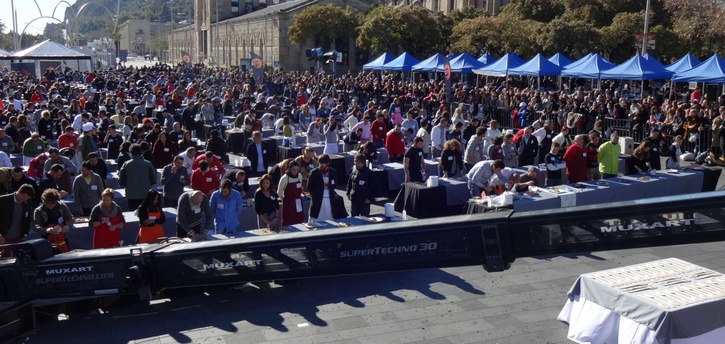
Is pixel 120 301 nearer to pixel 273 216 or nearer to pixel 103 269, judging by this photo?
pixel 273 216

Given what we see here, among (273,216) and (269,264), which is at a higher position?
(269,264)

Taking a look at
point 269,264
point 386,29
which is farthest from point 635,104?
point 386,29

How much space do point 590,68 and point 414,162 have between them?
55.4 feet

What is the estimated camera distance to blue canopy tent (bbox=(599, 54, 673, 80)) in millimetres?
26538

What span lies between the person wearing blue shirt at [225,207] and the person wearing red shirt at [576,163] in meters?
7.12


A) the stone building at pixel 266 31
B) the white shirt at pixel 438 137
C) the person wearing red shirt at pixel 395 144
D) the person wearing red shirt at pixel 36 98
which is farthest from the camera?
the stone building at pixel 266 31

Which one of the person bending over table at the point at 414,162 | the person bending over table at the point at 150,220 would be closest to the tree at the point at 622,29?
the person bending over table at the point at 414,162

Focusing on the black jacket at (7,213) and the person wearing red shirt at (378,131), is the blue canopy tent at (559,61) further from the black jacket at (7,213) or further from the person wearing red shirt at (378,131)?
the black jacket at (7,213)

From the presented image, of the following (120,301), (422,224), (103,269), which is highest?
(422,224)

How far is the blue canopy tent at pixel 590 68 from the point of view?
28328mm

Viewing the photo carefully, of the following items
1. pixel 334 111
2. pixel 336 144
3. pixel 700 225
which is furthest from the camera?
pixel 334 111

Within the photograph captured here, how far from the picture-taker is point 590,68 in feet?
94.4

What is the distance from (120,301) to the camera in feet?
31.3

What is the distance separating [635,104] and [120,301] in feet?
64.8
